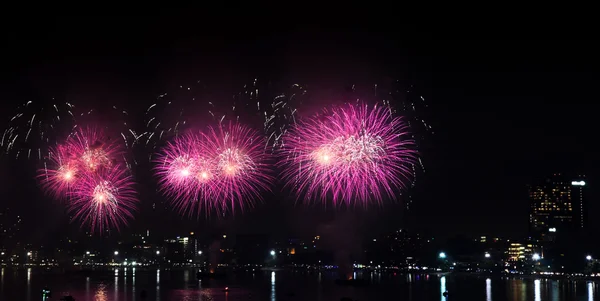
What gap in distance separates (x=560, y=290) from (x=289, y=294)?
37.9 meters

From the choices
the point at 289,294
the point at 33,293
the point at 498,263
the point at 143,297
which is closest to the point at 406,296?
the point at 289,294

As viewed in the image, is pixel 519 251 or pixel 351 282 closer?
pixel 351 282

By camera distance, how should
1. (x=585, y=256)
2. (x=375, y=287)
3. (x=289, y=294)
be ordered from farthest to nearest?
(x=585, y=256), (x=375, y=287), (x=289, y=294)

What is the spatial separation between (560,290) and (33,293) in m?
68.2

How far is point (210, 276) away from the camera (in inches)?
5315

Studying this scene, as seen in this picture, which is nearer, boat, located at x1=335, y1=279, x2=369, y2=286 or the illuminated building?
boat, located at x1=335, y1=279, x2=369, y2=286

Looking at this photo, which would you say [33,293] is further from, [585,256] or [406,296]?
[585,256]

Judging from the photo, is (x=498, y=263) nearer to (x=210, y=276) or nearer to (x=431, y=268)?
(x=431, y=268)

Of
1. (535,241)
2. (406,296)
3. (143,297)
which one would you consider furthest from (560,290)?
(535,241)

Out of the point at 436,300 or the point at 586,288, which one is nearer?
the point at 436,300

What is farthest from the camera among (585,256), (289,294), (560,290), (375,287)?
(585,256)

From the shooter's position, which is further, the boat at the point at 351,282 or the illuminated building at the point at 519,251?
the illuminated building at the point at 519,251

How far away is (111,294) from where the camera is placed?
3369 inches

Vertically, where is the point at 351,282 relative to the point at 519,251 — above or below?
below
